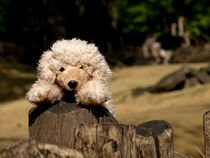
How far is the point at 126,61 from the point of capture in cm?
2219

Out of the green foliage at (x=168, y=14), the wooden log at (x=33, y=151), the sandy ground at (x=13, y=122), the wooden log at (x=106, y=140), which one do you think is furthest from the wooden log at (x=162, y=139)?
the green foliage at (x=168, y=14)

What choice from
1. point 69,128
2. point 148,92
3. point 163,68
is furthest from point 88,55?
point 163,68

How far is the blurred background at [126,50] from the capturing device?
833cm

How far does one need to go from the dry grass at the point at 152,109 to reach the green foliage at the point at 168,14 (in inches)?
421

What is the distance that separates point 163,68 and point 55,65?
11.4 m

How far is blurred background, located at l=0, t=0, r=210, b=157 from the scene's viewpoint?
27.3ft

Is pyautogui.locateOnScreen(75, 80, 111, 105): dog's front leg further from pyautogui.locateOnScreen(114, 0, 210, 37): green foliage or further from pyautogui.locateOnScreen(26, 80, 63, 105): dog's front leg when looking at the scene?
pyautogui.locateOnScreen(114, 0, 210, 37): green foliage

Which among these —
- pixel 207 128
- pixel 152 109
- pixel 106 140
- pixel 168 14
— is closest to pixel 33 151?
pixel 106 140

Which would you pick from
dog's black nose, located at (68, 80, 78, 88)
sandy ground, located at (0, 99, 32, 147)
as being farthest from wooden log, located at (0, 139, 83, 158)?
sandy ground, located at (0, 99, 32, 147)

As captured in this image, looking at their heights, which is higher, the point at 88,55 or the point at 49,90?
the point at 88,55

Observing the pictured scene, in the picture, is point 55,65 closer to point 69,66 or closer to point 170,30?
point 69,66

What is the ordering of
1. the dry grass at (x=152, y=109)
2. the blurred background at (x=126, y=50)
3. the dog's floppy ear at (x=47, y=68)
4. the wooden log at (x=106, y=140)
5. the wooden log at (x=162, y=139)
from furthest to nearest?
the blurred background at (x=126, y=50), the dry grass at (x=152, y=109), the dog's floppy ear at (x=47, y=68), the wooden log at (x=162, y=139), the wooden log at (x=106, y=140)

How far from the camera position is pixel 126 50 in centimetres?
2411

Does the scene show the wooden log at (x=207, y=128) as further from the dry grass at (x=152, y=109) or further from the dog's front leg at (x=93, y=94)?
the dry grass at (x=152, y=109)
